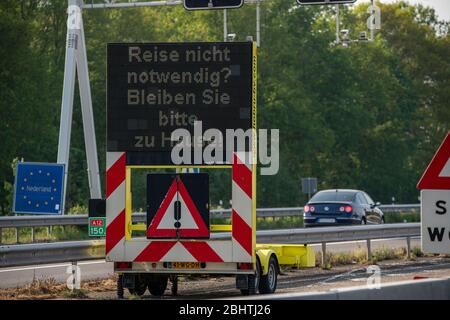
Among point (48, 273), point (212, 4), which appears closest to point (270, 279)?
point (48, 273)

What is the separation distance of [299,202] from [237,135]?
174ft

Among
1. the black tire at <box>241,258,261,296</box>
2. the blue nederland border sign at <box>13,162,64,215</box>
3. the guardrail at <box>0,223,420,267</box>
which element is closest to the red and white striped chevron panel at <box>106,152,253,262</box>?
the black tire at <box>241,258,261,296</box>

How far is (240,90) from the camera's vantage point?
56.6 ft

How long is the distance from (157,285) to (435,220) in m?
7.00

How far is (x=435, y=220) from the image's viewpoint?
38.9 ft

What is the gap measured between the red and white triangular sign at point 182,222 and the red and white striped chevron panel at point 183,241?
0.10 metres

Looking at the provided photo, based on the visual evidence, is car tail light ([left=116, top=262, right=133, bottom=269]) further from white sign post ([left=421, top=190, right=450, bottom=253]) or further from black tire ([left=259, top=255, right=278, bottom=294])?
white sign post ([left=421, top=190, right=450, bottom=253])

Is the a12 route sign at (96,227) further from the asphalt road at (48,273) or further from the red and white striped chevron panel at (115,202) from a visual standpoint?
the red and white striped chevron panel at (115,202)

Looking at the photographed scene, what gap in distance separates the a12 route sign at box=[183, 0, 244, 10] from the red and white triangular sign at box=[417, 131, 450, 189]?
1477cm

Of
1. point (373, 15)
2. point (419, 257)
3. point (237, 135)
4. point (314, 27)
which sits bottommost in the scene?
point (419, 257)

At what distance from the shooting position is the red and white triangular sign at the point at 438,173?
39.2 feet

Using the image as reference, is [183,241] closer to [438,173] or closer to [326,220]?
[438,173]

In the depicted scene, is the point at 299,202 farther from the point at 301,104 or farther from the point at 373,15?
the point at 373,15
